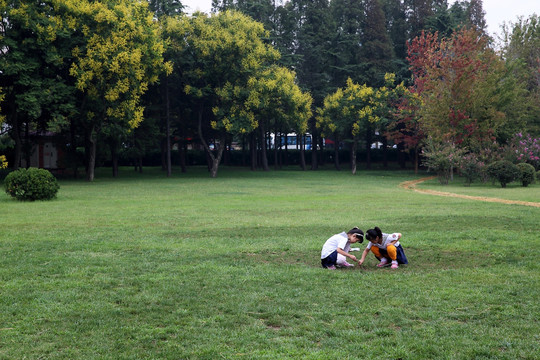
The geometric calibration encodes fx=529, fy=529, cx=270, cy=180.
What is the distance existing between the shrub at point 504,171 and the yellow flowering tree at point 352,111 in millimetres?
15733

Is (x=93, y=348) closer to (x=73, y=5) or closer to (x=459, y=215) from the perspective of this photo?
(x=459, y=215)

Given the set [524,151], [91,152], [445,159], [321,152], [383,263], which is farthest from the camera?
[321,152]

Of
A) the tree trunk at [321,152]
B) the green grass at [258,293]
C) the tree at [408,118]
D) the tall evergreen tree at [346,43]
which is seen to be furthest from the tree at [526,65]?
the green grass at [258,293]

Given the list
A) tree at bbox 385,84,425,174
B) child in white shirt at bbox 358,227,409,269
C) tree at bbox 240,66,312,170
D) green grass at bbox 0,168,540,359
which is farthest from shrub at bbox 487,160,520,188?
child in white shirt at bbox 358,227,409,269

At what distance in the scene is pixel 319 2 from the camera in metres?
50.6

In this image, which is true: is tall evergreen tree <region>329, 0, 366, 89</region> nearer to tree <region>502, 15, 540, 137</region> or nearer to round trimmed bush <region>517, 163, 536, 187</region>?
tree <region>502, 15, 540, 137</region>

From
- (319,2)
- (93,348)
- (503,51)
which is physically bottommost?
(93,348)

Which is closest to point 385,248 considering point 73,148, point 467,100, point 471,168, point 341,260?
point 341,260

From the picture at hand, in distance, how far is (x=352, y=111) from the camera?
43.3 m

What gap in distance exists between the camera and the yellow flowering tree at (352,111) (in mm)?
42375

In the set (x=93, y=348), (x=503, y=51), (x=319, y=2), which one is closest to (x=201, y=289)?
(x=93, y=348)

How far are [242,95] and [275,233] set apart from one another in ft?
83.5

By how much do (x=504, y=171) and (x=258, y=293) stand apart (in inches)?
901

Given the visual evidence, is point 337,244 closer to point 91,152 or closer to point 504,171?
point 504,171
